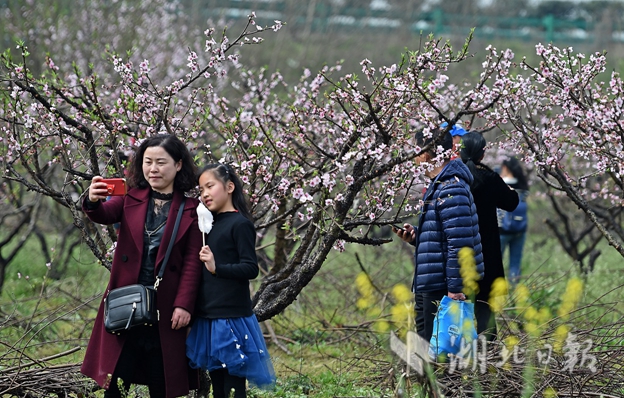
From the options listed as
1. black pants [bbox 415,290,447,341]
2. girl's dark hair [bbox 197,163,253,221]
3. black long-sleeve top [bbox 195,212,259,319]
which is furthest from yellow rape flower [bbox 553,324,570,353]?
girl's dark hair [bbox 197,163,253,221]

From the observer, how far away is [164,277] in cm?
387

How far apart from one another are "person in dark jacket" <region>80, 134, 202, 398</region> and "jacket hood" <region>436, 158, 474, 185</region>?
1326mm

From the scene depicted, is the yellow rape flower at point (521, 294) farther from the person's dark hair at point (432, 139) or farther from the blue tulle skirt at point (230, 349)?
the blue tulle skirt at point (230, 349)

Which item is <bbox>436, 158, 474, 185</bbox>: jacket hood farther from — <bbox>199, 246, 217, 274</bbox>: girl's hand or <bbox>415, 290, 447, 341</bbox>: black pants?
<bbox>199, 246, 217, 274</bbox>: girl's hand

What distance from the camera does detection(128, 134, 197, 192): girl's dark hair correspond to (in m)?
4.01

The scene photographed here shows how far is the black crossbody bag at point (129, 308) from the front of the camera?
3717mm

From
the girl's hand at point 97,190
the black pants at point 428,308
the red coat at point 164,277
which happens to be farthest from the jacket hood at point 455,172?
the girl's hand at point 97,190

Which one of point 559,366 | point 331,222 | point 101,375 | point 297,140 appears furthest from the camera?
point 297,140

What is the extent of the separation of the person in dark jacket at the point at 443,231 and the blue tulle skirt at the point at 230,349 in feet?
3.29

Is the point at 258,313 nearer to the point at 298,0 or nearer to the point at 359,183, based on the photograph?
the point at 359,183

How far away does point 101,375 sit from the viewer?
12.5ft

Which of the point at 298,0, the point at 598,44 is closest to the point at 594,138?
the point at 298,0

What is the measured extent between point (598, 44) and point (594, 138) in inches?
729

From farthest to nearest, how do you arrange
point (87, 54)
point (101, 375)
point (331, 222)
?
point (87, 54)
point (331, 222)
point (101, 375)
